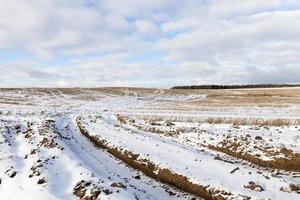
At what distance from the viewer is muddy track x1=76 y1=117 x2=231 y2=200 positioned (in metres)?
12.8

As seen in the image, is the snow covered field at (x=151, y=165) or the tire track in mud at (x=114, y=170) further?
the tire track in mud at (x=114, y=170)

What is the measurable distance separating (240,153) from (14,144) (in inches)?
449

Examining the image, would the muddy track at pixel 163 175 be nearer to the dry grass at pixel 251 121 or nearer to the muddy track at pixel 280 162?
the muddy track at pixel 280 162

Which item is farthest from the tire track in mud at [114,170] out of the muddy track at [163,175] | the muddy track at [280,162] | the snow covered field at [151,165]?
the muddy track at [280,162]

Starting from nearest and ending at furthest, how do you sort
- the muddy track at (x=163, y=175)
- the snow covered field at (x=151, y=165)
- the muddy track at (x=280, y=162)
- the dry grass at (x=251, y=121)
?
1. the snow covered field at (x=151, y=165)
2. the muddy track at (x=163, y=175)
3. the muddy track at (x=280, y=162)
4. the dry grass at (x=251, y=121)

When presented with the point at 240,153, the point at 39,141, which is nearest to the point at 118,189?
the point at 240,153

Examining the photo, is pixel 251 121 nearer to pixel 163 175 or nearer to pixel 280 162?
pixel 280 162

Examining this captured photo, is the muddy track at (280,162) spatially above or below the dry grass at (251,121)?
above

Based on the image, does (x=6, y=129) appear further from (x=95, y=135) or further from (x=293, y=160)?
(x=293, y=160)

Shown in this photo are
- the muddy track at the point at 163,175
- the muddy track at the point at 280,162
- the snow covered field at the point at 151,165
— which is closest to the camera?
the snow covered field at the point at 151,165

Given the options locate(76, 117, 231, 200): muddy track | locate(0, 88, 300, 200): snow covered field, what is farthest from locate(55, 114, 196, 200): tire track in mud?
locate(76, 117, 231, 200): muddy track

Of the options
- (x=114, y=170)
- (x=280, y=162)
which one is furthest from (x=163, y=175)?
(x=280, y=162)

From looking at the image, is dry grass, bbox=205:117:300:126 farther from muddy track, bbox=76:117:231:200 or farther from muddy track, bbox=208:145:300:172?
muddy track, bbox=76:117:231:200

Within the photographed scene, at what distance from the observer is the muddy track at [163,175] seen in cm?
1280
